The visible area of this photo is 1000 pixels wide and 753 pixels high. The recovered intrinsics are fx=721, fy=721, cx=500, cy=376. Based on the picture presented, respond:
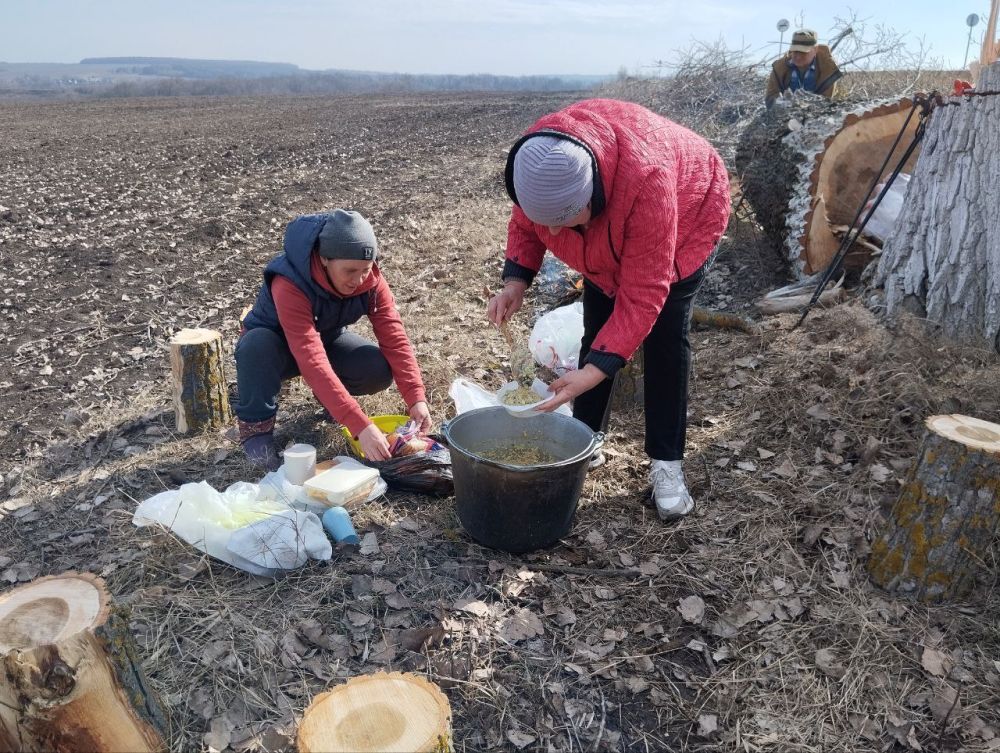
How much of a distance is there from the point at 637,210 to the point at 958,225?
8.06 ft

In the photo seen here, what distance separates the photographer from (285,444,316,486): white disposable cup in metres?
3.26

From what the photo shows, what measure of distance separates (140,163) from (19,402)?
10207 millimetres

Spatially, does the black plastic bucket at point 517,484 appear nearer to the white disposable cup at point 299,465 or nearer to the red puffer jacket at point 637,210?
the red puffer jacket at point 637,210

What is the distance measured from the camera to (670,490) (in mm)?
3191

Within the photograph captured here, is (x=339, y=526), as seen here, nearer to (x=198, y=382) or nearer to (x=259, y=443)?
(x=259, y=443)

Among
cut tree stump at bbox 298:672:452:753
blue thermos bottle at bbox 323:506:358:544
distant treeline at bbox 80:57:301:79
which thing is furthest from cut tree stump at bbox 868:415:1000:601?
distant treeline at bbox 80:57:301:79

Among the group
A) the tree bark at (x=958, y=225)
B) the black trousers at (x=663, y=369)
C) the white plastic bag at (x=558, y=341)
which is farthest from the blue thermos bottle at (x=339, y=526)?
the tree bark at (x=958, y=225)

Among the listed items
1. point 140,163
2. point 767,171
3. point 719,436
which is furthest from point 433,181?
point 719,436

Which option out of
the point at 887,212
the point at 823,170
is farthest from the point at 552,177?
the point at 823,170

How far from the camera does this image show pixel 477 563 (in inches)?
117

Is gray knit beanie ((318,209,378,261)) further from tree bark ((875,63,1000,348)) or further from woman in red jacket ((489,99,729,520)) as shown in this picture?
tree bark ((875,63,1000,348))

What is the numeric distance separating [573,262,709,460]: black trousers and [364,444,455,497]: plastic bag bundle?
27.5 inches

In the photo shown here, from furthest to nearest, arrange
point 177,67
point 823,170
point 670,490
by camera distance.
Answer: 1. point 177,67
2. point 823,170
3. point 670,490

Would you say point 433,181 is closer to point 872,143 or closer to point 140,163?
point 140,163
